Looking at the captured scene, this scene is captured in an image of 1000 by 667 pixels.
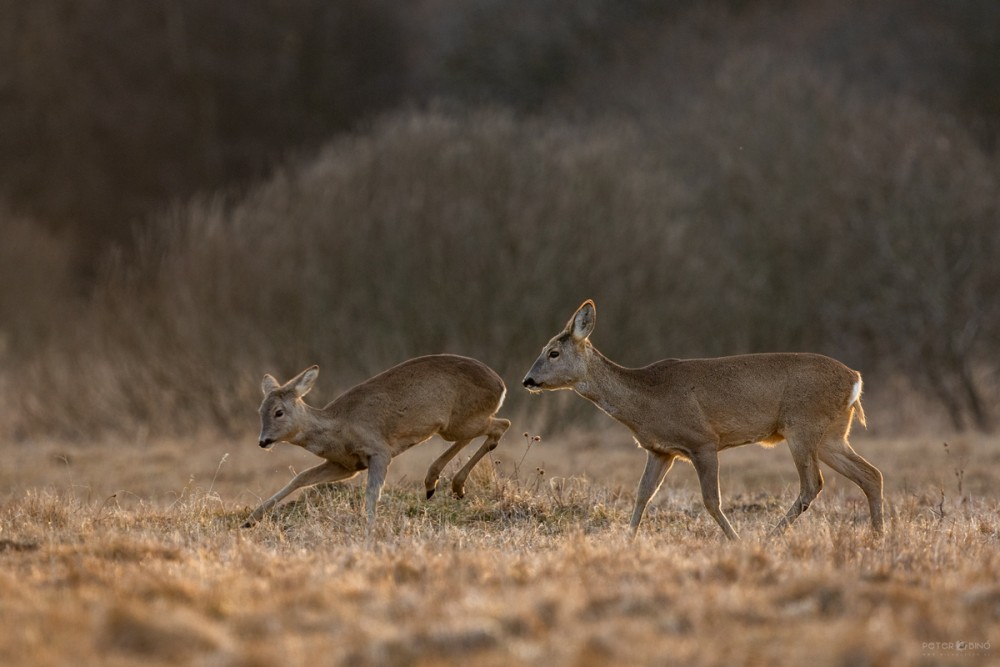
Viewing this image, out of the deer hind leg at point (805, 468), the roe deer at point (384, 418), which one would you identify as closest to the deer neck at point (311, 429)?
the roe deer at point (384, 418)

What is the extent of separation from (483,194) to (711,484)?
1882 centimetres

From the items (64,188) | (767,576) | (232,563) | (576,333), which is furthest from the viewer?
(64,188)

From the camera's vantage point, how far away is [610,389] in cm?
1135

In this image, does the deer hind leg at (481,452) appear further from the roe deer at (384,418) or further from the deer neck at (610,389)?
the deer neck at (610,389)

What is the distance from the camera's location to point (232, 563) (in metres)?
8.34

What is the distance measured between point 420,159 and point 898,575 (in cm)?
2265

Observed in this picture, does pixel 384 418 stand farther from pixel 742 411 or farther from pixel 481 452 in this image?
pixel 742 411

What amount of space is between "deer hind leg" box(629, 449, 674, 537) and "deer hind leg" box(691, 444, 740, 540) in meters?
0.29

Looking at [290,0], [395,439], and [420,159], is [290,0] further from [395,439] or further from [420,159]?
[395,439]

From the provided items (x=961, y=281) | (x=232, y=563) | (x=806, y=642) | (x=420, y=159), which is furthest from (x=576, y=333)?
(x=961, y=281)

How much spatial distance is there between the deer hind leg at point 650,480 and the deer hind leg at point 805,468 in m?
1.00

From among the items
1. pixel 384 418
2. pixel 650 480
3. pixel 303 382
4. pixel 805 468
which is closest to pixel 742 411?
pixel 805 468

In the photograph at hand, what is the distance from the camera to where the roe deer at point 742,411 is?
11.0 metres

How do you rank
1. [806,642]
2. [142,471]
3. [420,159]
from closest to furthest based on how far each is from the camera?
[806,642]
[142,471]
[420,159]
